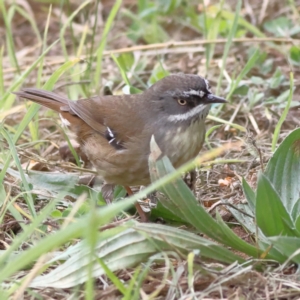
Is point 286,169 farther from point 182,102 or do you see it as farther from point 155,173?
point 182,102

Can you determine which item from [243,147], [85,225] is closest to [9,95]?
[243,147]

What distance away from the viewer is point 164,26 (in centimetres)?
705

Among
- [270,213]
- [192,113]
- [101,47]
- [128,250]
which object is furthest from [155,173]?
[101,47]

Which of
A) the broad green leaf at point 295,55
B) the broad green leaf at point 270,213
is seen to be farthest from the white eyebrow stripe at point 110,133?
the broad green leaf at point 295,55

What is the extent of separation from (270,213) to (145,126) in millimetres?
1284

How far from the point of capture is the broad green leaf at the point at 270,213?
2979 mm

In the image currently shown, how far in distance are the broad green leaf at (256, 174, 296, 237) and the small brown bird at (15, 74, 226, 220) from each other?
951 mm

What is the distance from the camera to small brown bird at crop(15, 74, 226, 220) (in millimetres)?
3943

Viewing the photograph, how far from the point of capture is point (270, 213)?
9.99 ft

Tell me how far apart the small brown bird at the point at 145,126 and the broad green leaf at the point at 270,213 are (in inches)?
37.4

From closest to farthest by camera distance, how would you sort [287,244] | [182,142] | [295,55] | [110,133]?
[287,244], [182,142], [110,133], [295,55]

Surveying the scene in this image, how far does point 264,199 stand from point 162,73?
8.80 ft

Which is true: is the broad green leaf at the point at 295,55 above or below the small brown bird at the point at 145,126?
below

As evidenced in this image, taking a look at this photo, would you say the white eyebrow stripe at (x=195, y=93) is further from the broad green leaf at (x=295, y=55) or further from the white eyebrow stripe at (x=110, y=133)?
the broad green leaf at (x=295, y=55)
